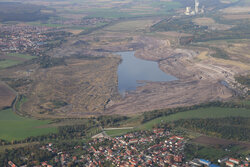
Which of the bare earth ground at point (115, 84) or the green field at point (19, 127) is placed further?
the bare earth ground at point (115, 84)

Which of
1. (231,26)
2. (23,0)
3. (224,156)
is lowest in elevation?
(224,156)

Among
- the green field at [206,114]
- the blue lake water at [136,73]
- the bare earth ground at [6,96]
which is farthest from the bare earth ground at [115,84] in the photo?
the green field at [206,114]

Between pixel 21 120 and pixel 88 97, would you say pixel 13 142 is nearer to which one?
pixel 21 120

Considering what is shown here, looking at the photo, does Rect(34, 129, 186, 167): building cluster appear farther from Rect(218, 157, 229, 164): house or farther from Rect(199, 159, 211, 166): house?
Rect(218, 157, 229, 164): house

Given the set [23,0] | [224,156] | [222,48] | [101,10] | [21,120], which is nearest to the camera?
[224,156]

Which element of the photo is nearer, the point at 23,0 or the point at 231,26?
the point at 231,26

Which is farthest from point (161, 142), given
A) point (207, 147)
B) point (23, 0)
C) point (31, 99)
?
point (23, 0)

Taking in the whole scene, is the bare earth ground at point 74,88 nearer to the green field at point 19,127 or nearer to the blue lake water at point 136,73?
the blue lake water at point 136,73
